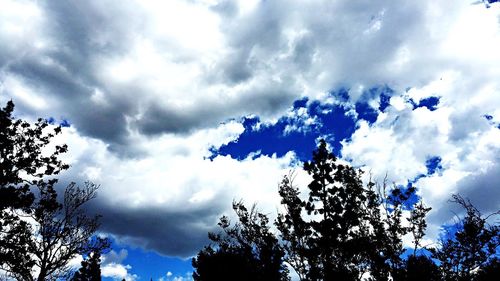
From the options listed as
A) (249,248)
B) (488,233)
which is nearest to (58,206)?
(249,248)

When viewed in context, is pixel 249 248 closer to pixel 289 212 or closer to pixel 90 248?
pixel 289 212

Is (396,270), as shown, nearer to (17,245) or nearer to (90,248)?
(90,248)

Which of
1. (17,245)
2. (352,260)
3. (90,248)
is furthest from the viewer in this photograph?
(352,260)

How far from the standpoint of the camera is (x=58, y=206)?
20.3m

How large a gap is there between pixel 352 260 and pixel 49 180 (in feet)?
79.7

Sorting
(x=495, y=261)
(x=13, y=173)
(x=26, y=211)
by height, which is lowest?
(x=495, y=261)

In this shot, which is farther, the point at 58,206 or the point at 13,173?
the point at 58,206

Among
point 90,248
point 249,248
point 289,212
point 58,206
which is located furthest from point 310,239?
point 58,206

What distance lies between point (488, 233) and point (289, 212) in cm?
1551

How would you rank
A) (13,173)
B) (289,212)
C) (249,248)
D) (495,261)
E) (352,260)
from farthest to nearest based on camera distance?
(249,248) < (289,212) < (352,260) < (495,261) < (13,173)

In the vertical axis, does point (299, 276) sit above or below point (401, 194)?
below

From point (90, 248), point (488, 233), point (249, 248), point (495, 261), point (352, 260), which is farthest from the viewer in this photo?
point (249, 248)

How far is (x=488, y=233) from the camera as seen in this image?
71.0ft

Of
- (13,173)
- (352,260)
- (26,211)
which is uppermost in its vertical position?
(13,173)
